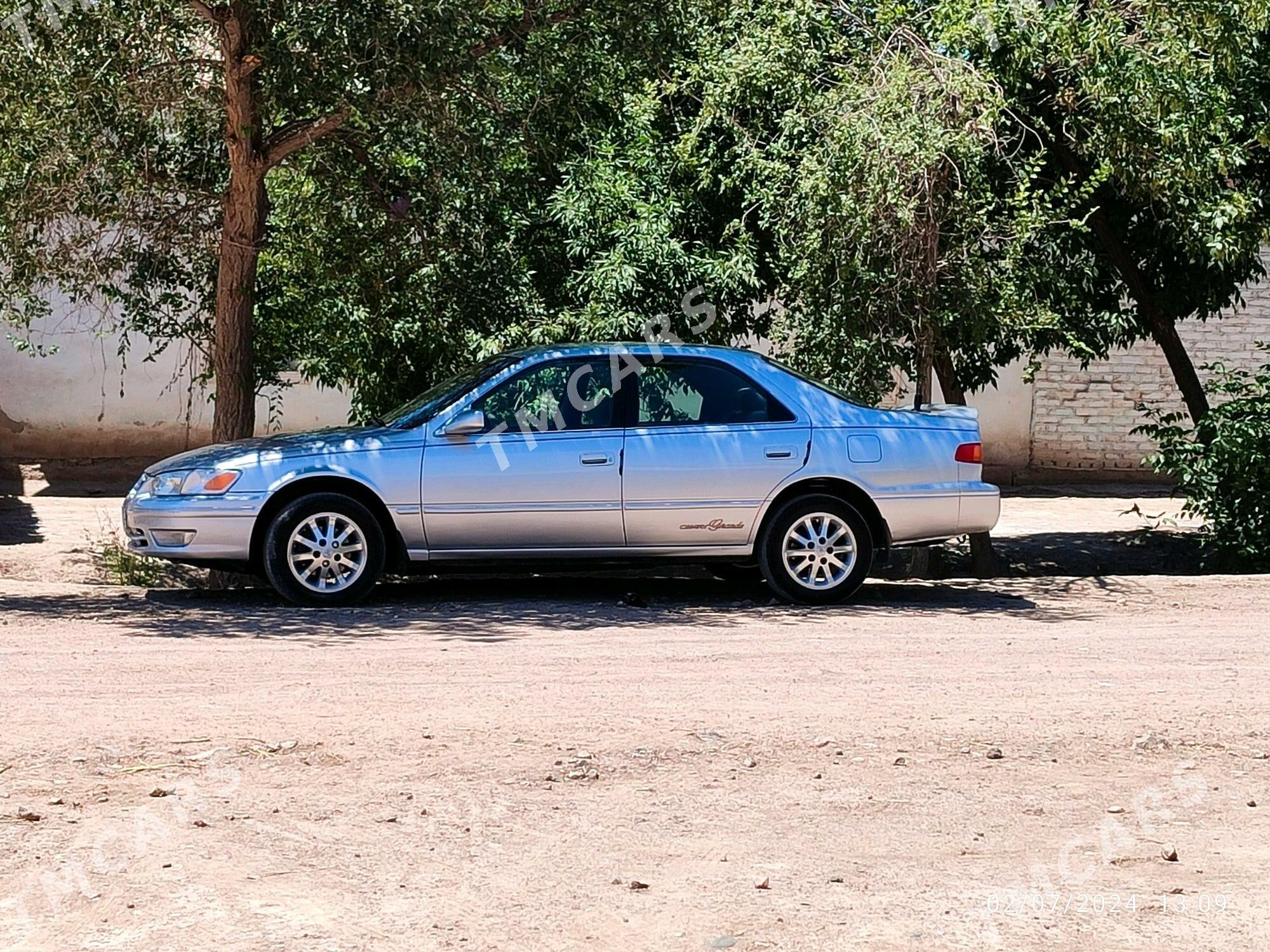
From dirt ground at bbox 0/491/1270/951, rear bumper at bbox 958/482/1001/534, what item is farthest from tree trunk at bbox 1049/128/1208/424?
dirt ground at bbox 0/491/1270/951

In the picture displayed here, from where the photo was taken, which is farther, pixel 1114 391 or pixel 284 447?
pixel 1114 391

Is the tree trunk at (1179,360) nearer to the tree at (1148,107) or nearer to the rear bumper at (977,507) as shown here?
the tree at (1148,107)

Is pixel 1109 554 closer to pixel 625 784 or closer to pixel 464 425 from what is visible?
pixel 464 425

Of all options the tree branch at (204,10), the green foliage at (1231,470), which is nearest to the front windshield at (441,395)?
the tree branch at (204,10)

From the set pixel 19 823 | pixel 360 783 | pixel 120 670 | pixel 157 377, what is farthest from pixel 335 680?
pixel 157 377

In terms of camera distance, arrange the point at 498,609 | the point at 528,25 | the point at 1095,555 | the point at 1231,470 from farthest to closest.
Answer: the point at 1095,555 < the point at 1231,470 < the point at 528,25 < the point at 498,609

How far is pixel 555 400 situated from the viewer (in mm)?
10344

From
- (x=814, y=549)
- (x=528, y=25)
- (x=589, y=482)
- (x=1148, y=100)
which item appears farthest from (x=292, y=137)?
(x=1148, y=100)

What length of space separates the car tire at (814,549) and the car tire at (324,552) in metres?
2.45

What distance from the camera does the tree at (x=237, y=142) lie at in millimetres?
10211

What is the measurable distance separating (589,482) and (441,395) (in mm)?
1111

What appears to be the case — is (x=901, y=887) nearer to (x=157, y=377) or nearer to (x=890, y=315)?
(x=890, y=315)

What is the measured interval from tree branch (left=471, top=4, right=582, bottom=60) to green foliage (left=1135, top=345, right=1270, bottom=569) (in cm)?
587
